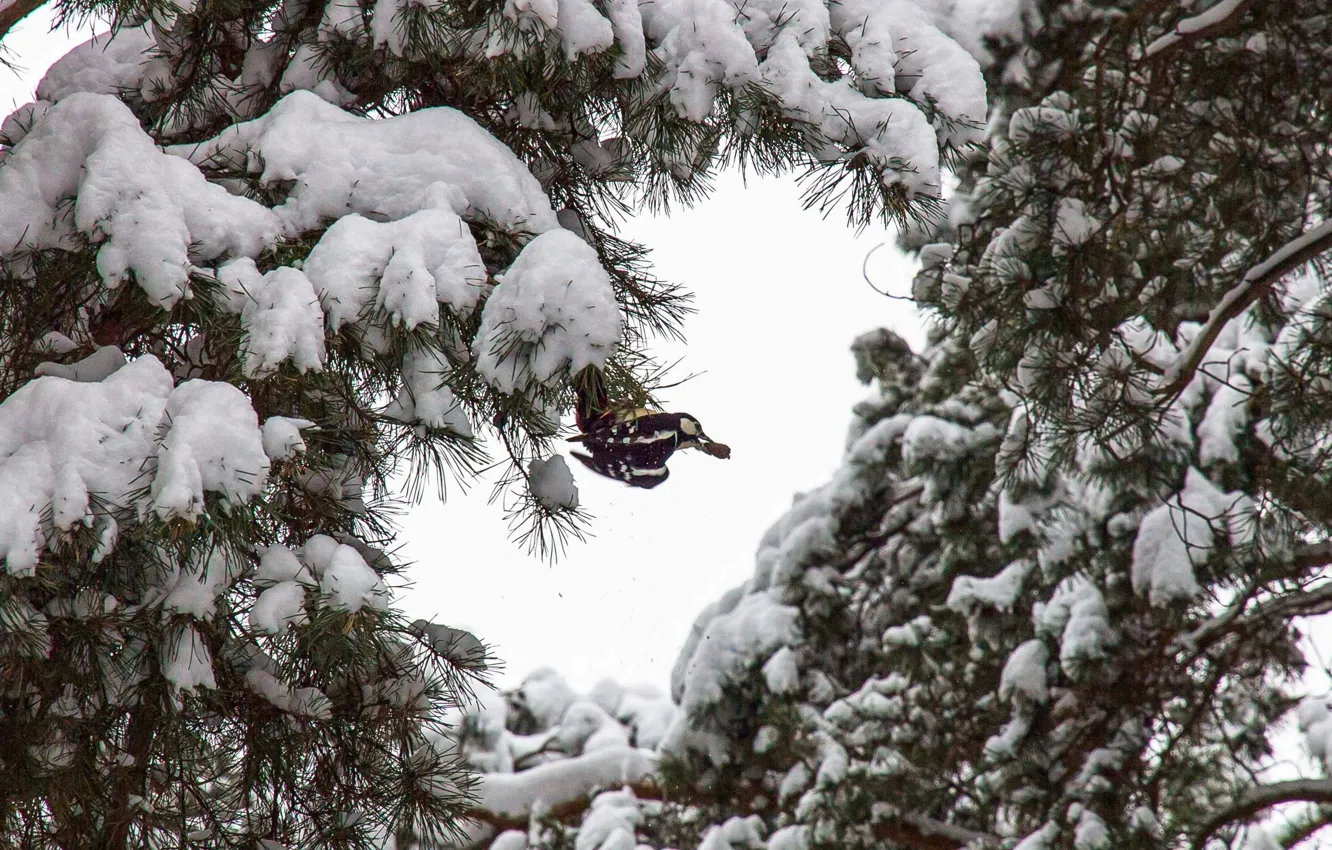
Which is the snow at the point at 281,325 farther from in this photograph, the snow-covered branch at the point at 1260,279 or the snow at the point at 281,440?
the snow-covered branch at the point at 1260,279

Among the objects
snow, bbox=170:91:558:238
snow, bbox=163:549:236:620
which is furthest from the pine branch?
snow, bbox=163:549:236:620

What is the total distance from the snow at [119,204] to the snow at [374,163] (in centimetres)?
11

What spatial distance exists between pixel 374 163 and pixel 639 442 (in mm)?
672

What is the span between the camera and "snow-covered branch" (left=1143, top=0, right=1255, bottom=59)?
3.00 m

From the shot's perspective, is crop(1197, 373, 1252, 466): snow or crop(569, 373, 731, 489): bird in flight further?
crop(1197, 373, 1252, 466): snow

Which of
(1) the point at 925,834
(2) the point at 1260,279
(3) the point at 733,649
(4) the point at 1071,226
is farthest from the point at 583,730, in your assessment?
(2) the point at 1260,279

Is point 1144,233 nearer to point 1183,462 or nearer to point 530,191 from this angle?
Answer: point 1183,462

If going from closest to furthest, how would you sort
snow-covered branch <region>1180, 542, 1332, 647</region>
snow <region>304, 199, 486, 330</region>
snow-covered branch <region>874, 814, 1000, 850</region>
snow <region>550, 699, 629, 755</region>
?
snow <region>304, 199, 486, 330</region>
snow-covered branch <region>1180, 542, 1332, 647</region>
snow-covered branch <region>874, 814, 1000, 850</region>
snow <region>550, 699, 629, 755</region>

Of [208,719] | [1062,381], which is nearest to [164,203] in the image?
[208,719]

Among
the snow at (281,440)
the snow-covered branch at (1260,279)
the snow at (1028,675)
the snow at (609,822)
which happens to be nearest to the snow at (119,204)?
the snow at (281,440)

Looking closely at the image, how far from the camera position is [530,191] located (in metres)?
2.00

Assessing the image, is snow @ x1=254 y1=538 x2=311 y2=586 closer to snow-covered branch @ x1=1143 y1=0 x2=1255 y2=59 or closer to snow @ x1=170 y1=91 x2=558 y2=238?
snow @ x1=170 y1=91 x2=558 y2=238

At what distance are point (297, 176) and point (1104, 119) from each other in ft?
7.78

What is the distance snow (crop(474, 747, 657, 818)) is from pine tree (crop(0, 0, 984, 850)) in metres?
4.68
